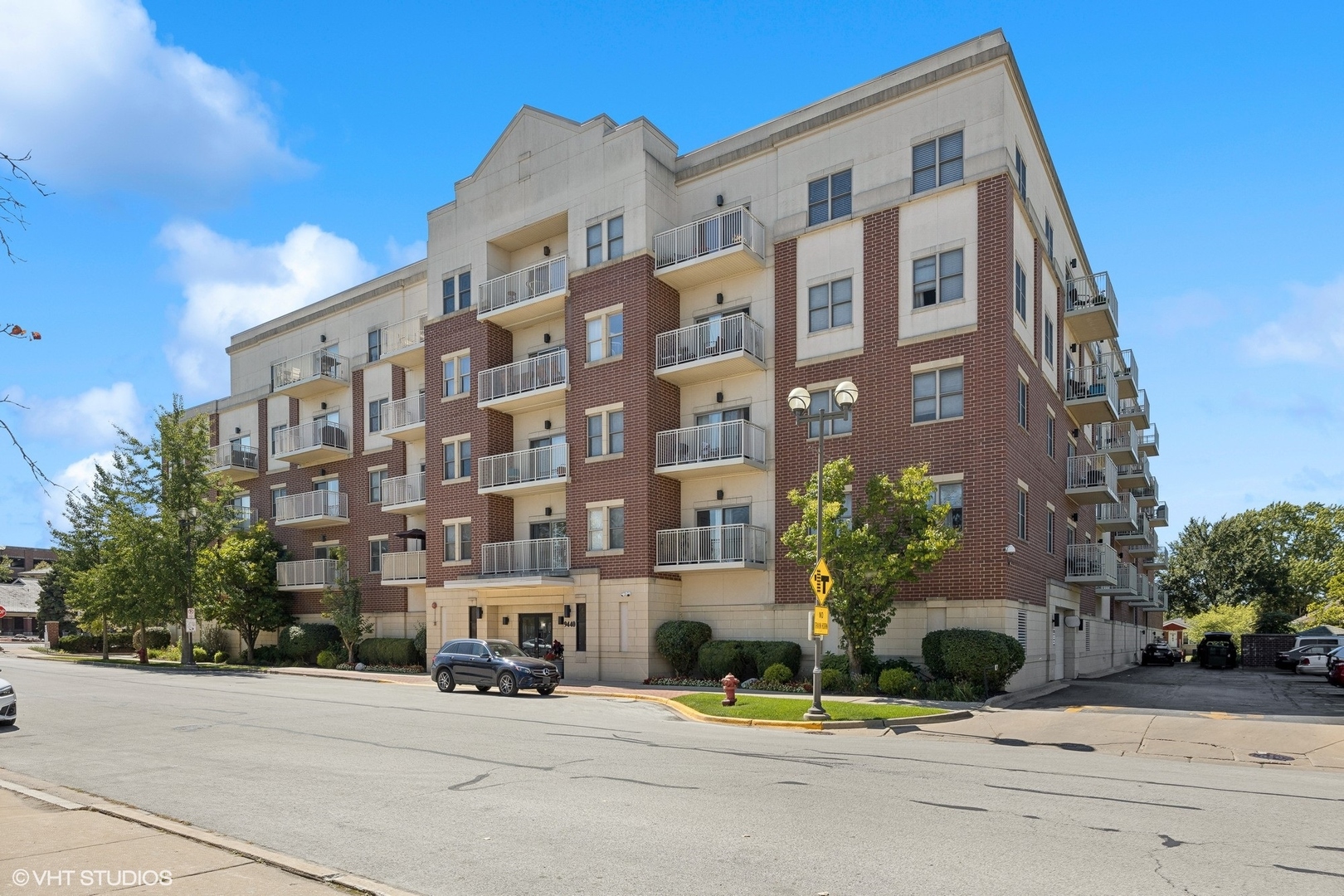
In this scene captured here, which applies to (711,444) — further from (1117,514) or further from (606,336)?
(1117,514)

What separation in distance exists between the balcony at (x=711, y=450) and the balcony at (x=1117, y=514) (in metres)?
19.0

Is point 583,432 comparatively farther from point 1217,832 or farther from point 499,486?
Result: point 1217,832

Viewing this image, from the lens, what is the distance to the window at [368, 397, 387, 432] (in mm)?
42969

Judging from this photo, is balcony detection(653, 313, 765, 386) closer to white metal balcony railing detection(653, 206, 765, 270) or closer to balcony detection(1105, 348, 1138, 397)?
white metal balcony railing detection(653, 206, 765, 270)

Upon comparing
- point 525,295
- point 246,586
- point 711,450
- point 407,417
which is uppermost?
point 525,295

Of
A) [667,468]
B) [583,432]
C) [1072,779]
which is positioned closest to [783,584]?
[667,468]

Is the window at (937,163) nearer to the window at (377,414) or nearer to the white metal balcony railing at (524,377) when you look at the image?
the white metal balcony railing at (524,377)

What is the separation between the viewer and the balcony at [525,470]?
33094mm

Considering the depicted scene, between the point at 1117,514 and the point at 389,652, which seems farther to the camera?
the point at 1117,514

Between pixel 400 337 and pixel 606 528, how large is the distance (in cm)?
1675

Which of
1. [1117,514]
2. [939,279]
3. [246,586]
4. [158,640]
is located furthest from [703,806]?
[158,640]

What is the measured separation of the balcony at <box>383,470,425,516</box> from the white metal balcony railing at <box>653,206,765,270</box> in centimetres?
1506

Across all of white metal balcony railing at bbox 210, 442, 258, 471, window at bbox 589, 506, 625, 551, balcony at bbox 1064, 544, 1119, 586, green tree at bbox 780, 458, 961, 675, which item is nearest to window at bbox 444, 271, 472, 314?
window at bbox 589, 506, 625, 551

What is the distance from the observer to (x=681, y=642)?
29.1 meters
